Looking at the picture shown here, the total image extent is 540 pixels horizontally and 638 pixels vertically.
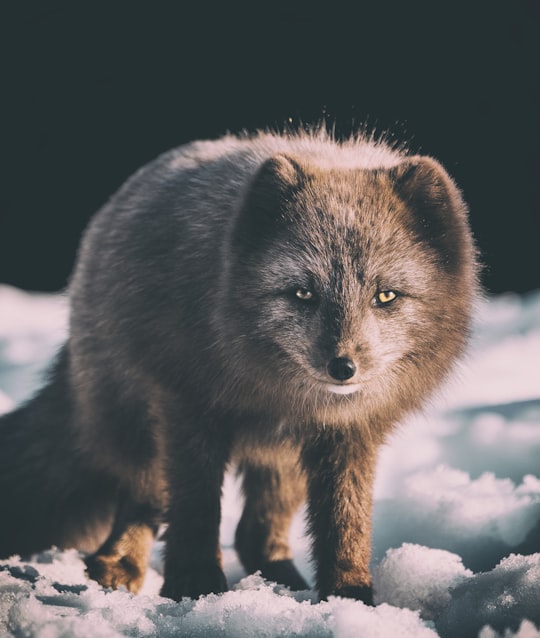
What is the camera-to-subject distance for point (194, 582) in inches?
147

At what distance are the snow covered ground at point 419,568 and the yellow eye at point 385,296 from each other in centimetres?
67

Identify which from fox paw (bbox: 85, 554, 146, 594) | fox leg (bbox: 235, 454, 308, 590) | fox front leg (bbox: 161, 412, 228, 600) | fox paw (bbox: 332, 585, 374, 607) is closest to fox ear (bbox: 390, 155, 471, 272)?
fox front leg (bbox: 161, 412, 228, 600)

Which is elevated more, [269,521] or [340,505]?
[340,505]

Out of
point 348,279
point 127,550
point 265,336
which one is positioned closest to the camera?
point 348,279

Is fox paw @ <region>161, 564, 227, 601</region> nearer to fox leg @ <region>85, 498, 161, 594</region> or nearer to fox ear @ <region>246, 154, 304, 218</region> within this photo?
fox leg @ <region>85, 498, 161, 594</region>

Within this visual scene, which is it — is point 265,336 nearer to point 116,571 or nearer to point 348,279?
point 348,279

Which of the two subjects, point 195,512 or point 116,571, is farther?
point 116,571

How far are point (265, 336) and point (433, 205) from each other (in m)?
0.93

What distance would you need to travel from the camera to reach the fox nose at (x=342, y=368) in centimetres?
323

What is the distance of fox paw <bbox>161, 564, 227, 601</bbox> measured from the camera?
3707mm

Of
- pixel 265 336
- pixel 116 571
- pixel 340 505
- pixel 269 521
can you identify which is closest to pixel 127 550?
pixel 116 571

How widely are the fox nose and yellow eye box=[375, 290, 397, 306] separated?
0.33m

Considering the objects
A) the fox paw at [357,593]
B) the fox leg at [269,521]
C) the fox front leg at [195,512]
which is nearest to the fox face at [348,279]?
the fox front leg at [195,512]

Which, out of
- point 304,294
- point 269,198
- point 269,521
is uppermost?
point 269,198
